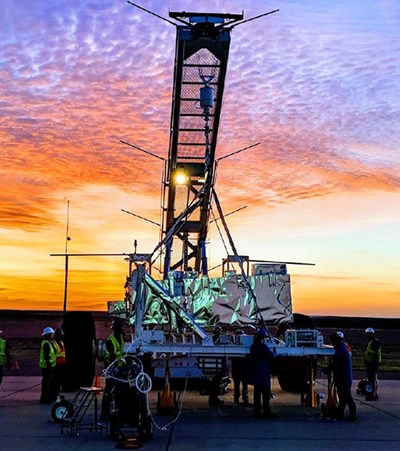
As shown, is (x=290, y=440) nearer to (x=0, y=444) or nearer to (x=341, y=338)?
(x=341, y=338)

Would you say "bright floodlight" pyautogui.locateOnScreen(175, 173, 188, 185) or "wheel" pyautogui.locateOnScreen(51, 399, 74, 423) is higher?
"bright floodlight" pyautogui.locateOnScreen(175, 173, 188, 185)

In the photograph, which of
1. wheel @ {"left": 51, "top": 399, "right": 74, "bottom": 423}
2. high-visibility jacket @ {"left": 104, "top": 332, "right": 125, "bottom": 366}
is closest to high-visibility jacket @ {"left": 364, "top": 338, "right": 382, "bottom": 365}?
high-visibility jacket @ {"left": 104, "top": 332, "right": 125, "bottom": 366}

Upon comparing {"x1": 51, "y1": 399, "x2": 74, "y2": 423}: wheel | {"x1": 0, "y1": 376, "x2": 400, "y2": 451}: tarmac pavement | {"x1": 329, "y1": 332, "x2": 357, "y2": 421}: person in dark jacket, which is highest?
{"x1": 329, "y1": 332, "x2": 357, "y2": 421}: person in dark jacket

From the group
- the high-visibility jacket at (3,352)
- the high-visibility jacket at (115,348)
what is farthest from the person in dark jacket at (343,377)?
the high-visibility jacket at (3,352)

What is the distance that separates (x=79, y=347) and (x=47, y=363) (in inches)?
80.2

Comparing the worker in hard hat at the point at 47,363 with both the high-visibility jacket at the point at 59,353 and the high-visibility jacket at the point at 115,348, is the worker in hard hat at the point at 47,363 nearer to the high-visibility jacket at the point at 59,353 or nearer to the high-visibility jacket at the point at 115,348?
the high-visibility jacket at the point at 59,353

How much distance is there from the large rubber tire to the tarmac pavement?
5.01ft

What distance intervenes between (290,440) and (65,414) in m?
3.97

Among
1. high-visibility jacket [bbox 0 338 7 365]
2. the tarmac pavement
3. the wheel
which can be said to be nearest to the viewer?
the tarmac pavement

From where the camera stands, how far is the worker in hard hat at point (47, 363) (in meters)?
17.0

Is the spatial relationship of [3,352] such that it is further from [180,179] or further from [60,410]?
[180,179]

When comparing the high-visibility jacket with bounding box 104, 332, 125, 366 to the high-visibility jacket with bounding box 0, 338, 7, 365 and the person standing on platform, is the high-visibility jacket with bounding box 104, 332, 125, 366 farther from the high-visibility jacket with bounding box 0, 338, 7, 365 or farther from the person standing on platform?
the high-visibility jacket with bounding box 0, 338, 7, 365

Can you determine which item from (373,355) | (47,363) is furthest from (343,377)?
(47,363)

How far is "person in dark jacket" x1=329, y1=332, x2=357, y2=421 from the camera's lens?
574 inches
